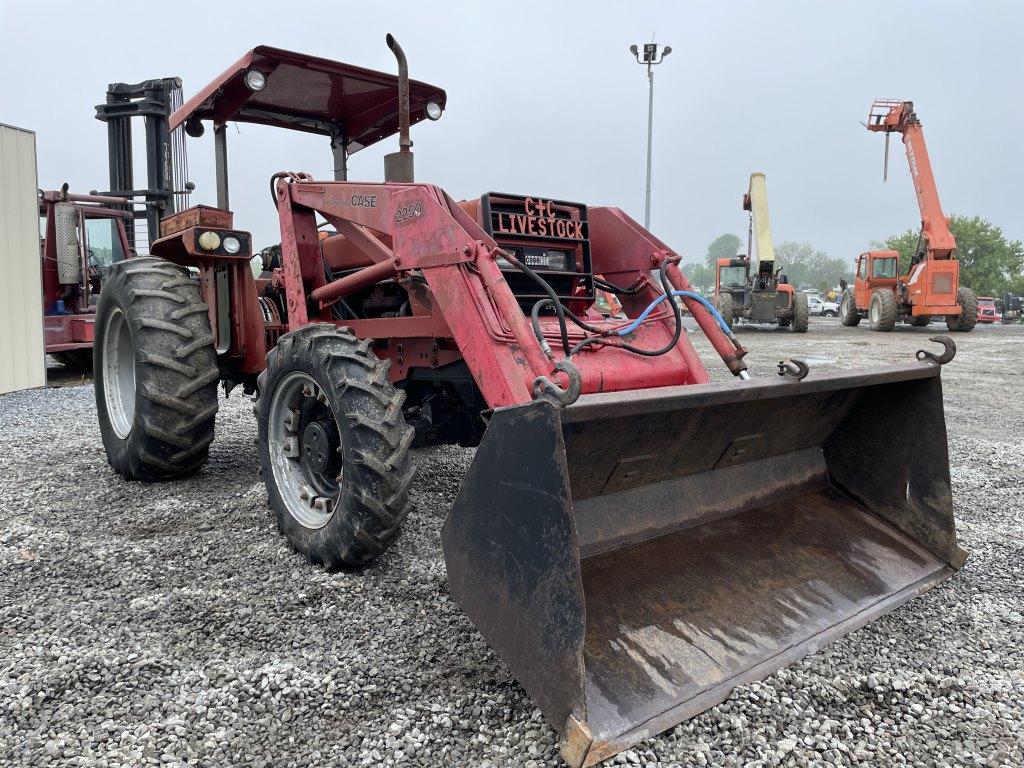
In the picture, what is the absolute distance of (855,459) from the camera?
348cm

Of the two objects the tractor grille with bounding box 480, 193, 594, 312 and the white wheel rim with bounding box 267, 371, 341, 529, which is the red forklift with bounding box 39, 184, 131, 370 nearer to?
the white wheel rim with bounding box 267, 371, 341, 529

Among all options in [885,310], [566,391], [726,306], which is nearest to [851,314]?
[885,310]

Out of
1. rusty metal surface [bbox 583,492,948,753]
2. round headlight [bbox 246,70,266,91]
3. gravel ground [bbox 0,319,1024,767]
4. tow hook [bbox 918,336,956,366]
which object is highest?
round headlight [bbox 246,70,266,91]

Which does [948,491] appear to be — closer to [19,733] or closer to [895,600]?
[895,600]

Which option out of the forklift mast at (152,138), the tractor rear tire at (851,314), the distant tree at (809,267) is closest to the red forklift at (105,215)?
the forklift mast at (152,138)

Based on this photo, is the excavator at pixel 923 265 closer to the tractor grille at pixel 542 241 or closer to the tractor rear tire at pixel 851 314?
the tractor rear tire at pixel 851 314

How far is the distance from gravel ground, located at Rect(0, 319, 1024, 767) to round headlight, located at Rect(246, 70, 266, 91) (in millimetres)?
2287

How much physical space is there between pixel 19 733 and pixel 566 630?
156cm

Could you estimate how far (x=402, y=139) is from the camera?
145 inches

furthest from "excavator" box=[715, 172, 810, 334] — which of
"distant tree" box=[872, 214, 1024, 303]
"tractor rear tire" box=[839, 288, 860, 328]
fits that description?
"distant tree" box=[872, 214, 1024, 303]

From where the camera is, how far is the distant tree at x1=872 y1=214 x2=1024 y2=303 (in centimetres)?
5106

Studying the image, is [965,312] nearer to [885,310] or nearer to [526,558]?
[885,310]

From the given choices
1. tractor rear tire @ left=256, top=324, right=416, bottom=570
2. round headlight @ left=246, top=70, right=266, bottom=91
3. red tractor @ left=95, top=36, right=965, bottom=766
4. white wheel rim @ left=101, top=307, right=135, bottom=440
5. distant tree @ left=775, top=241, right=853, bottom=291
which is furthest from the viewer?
distant tree @ left=775, top=241, right=853, bottom=291

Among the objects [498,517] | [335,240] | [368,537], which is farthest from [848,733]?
[335,240]
